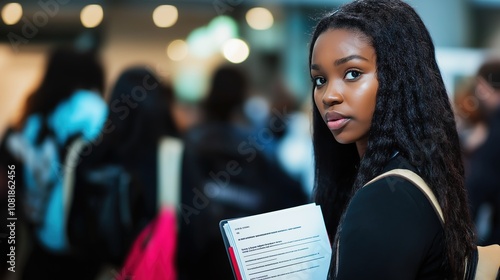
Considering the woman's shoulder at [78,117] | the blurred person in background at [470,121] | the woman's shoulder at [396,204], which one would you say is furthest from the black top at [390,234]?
the blurred person in background at [470,121]

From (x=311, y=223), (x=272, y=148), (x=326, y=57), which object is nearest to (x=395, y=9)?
(x=326, y=57)

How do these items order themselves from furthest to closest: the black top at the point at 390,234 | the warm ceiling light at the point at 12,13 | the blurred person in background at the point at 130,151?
1. the warm ceiling light at the point at 12,13
2. the blurred person in background at the point at 130,151
3. the black top at the point at 390,234

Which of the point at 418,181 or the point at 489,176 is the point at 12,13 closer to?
the point at 489,176

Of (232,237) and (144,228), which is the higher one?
(232,237)

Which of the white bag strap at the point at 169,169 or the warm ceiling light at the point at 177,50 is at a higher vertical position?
the white bag strap at the point at 169,169

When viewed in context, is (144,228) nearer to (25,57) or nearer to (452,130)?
(452,130)

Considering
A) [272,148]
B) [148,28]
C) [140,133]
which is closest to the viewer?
[140,133]

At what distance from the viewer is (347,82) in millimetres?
1578

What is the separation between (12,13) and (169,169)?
3010 mm

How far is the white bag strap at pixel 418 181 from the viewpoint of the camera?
1.49 metres

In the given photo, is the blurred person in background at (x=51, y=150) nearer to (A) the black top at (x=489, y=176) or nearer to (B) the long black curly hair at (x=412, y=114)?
(A) the black top at (x=489, y=176)

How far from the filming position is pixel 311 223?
66.3 inches

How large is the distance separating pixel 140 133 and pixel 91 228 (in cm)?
56

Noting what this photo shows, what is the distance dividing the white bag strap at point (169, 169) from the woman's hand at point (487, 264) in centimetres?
209
